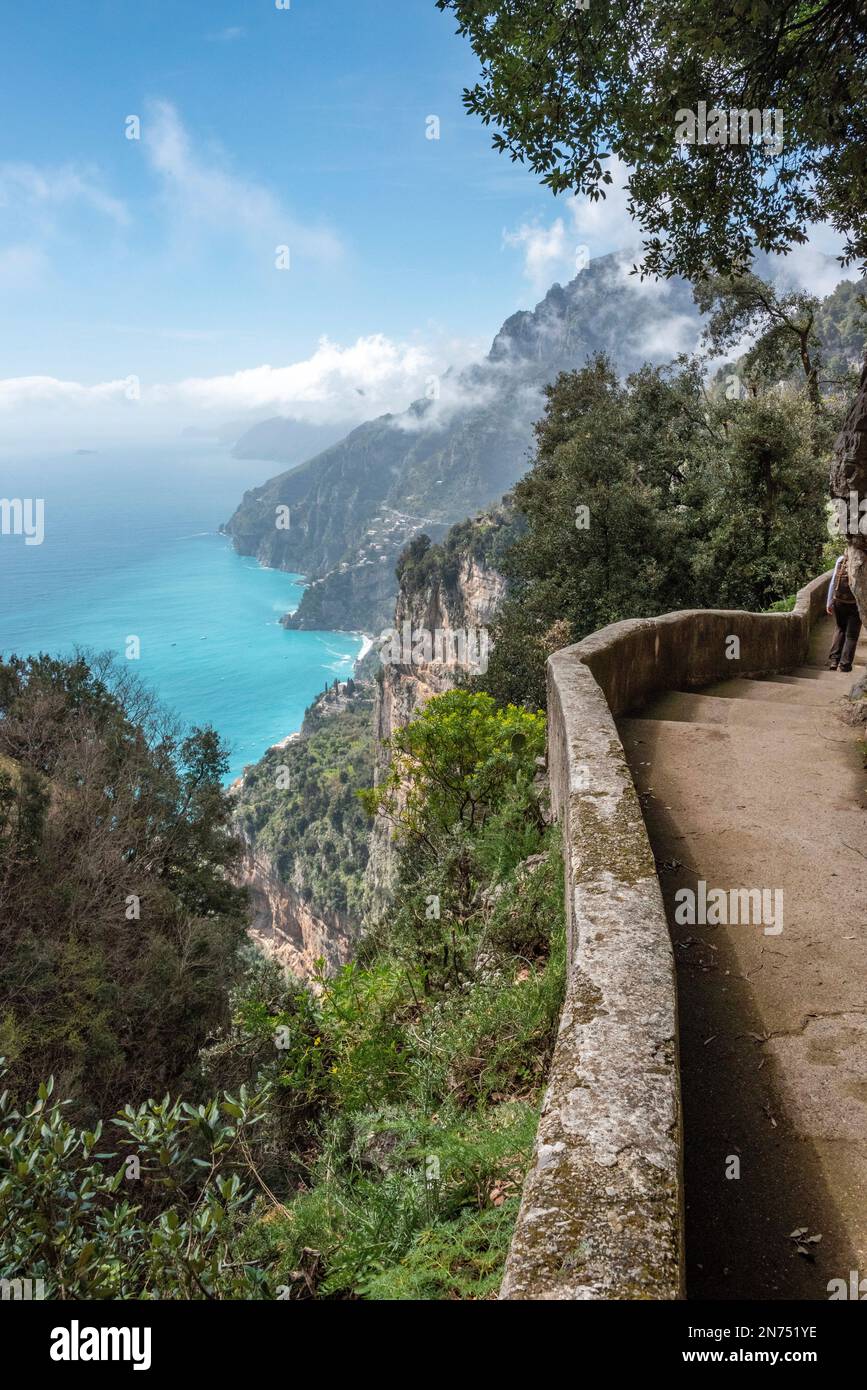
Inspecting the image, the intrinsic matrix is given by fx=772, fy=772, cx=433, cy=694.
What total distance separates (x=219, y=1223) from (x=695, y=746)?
4618 millimetres

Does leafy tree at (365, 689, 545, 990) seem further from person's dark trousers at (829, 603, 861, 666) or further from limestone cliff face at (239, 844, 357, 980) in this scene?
limestone cliff face at (239, 844, 357, 980)

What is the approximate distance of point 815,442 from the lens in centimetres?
1962

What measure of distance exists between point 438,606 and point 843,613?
69.2 metres

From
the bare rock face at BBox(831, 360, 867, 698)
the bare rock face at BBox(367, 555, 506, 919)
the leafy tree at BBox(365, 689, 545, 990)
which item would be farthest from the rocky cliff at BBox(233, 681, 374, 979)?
the bare rock face at BBox(831, 360, 867, 698)

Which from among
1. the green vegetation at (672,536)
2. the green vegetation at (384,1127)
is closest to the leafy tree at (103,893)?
the green vegetation at (384,1127)

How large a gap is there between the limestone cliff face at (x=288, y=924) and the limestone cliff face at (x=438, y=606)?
926 cm

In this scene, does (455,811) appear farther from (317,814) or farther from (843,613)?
(317,814)

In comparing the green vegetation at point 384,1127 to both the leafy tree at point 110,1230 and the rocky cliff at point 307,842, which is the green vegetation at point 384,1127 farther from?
the rocky cliff at point 307,842

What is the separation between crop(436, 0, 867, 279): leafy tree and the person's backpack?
13.5ft

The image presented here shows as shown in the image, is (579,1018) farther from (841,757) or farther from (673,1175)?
(841,757)

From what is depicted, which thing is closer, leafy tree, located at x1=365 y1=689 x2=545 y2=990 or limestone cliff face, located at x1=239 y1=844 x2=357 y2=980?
leafy tree, located at x1=365 y1=689 x2=545 y2=990

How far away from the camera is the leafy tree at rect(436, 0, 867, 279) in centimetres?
552

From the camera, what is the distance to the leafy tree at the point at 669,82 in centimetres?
552

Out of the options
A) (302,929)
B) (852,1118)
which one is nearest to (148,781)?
(852,1118)
